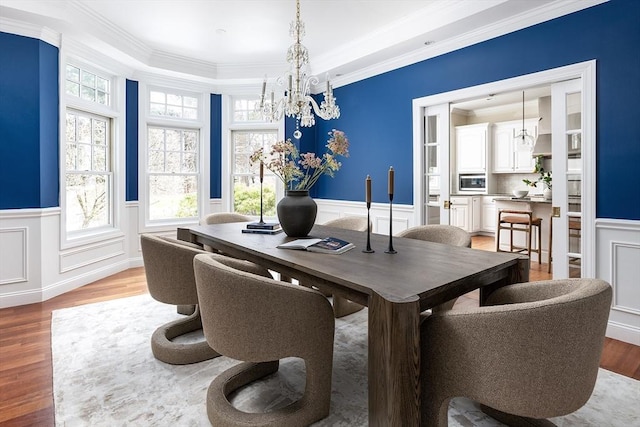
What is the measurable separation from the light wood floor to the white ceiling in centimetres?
267

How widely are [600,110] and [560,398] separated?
2.63m

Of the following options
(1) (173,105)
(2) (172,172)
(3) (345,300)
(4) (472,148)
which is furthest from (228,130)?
(4) (472,148)

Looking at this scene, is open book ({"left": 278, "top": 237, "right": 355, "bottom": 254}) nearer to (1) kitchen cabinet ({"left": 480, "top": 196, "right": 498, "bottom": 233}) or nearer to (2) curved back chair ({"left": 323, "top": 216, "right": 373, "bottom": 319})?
(2) curved back chair ({"left": 323, "top": 216, "right": 373, "bottom": 319})

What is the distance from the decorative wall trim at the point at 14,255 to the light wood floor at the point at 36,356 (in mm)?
304

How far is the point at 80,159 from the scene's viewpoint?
4.41 metres

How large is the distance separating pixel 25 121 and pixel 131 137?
151 centimetres

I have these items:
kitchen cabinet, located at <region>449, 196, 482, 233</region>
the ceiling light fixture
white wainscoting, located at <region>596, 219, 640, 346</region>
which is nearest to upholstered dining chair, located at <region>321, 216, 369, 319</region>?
white wainscoting, located at <region>596, 219, 640, 346</region>

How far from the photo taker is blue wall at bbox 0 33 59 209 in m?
3.48

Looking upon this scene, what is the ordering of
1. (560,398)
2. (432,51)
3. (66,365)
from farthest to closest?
(432,51) → (66,365) → (560,398)

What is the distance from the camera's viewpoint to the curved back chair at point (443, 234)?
2582mm

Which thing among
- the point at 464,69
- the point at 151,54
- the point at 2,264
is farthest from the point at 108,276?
the point at 464,69

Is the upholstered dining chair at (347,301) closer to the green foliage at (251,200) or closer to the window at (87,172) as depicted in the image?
the green foliage at (251,200)

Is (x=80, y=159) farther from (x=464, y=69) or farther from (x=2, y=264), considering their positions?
(x=464, y=69)

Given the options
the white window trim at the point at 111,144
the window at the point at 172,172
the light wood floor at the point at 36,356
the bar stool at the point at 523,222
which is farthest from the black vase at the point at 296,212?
the bar stool at the point at 523,222
